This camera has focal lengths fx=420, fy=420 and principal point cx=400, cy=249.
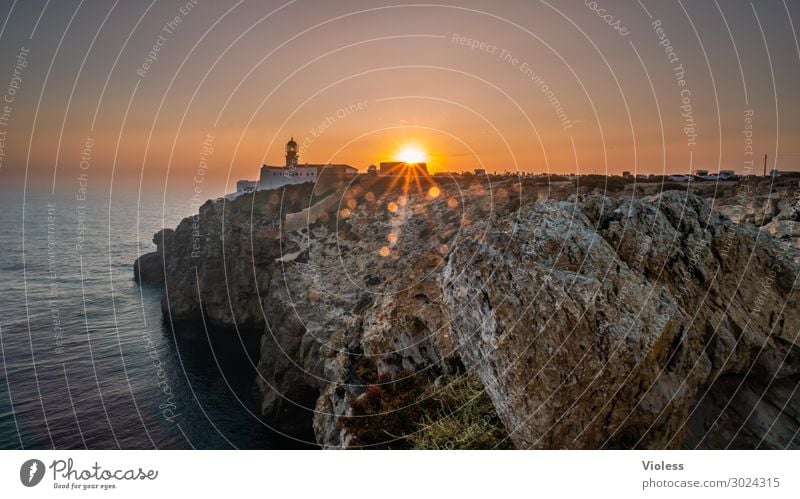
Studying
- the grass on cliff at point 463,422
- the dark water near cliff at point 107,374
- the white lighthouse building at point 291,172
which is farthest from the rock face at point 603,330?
the white lighthouse building at point 291,172

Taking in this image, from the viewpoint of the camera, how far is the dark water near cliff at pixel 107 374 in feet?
72.4

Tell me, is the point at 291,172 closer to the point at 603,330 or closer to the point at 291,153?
the point at 291,153

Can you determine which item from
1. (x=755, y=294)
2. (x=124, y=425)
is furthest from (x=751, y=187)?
(x=124, y=425)

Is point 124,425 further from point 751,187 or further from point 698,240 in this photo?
point 751,187

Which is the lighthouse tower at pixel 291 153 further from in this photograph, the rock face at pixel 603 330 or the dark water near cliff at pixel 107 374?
the rock face at pixel 603 330

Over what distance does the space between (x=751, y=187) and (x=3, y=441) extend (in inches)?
1626

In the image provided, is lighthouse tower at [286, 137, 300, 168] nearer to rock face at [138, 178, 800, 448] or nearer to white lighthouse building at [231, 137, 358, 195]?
white lighthouse building at [231, 137, 358, 195]

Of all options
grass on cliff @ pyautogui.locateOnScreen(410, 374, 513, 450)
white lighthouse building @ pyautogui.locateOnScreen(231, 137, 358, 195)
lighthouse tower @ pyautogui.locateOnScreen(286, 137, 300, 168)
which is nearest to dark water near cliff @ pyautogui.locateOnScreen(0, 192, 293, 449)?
grass on cliff @ pyautogui.locateOnScreen(410, 374, 513, 450)

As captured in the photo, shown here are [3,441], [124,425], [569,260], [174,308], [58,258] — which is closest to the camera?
[569,260]

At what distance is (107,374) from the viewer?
26.0m

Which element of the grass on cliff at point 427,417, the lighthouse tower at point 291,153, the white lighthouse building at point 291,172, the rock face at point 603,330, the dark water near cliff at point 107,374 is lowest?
the dark water near cliff at point 107,374

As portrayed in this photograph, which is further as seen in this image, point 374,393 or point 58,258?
point 58,258

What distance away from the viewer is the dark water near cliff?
22.1 m

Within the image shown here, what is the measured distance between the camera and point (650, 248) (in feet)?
23.1
